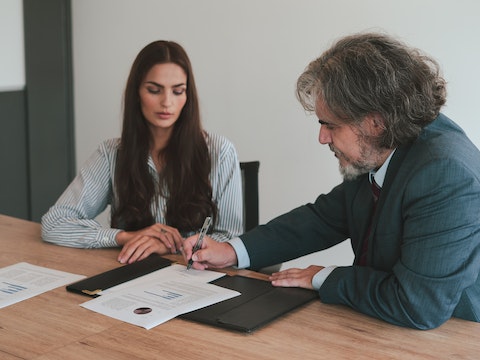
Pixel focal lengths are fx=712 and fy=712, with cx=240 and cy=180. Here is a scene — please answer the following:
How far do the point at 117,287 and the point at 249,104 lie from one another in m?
2.21

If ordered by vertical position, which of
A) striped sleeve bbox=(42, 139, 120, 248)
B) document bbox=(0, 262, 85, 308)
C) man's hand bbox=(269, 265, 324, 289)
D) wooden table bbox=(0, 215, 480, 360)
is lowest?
wooden table bbox=(0, 215, 480, 360)

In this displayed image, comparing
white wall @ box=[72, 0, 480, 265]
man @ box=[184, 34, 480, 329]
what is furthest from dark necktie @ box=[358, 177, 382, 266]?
white wall @ box=[72, 0, 480, 265]

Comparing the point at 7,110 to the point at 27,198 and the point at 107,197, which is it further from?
the point at 107,197

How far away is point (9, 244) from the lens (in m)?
2.52

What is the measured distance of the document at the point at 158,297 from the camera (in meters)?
1.80

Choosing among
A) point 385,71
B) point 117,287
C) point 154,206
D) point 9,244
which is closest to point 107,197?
point 154,206

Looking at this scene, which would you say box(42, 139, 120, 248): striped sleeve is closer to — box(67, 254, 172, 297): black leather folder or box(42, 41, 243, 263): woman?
box(42, 41, 243, 263): woman

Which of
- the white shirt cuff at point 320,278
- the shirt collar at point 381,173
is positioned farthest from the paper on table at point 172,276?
the shirt collar at point 381,173

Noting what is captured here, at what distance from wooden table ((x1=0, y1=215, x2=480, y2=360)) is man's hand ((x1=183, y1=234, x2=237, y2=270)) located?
1.29ft

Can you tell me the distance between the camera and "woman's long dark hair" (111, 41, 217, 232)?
9.16 ft

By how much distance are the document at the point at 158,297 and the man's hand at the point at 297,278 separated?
0.14m

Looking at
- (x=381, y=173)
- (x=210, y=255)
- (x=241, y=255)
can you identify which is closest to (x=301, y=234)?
(x=241, y=255)

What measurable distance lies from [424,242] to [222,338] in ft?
1.75

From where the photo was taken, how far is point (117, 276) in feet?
6.93
